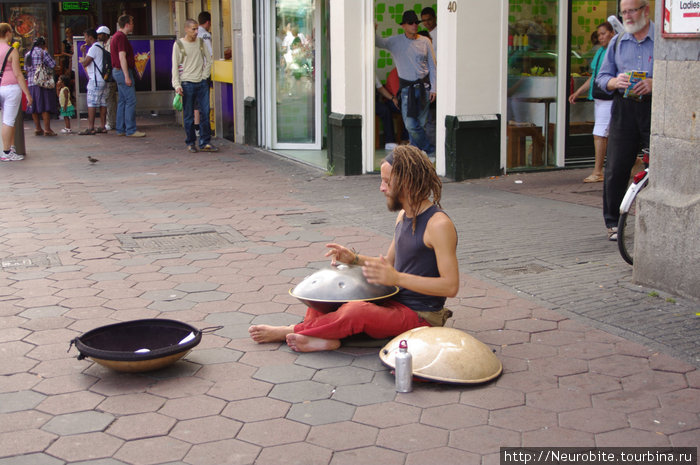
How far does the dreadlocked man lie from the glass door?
31.0 ft

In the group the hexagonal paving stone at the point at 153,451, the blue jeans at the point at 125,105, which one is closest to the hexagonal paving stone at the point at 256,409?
the hexagonal paving stone at the point at 153,451

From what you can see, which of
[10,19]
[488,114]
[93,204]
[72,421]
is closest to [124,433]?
[72,421]

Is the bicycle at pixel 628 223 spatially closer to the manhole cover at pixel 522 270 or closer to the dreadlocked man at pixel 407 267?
the manhole cover at pixel 522 270

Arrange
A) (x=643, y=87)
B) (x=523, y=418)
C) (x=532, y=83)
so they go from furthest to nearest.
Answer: (x=532, y=83) → (x=643, y=87) → (x=523, y=418)

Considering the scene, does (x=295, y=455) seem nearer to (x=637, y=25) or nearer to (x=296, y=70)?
(x=637, y=25)

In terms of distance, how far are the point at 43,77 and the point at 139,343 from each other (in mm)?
13111

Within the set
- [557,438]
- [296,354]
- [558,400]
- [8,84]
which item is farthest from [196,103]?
[557,438]

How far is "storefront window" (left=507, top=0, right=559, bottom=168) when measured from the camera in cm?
1103

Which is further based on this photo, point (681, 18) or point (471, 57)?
point (471, 57)

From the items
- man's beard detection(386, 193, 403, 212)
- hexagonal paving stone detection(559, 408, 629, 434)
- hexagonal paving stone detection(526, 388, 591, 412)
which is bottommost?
hexagonal paving stone detection(559, 408, 629, 434)

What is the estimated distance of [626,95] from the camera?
22.0ft

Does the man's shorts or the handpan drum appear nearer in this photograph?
the handpan drum

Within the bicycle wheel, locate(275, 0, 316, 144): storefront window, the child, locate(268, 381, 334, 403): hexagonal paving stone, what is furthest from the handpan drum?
the child

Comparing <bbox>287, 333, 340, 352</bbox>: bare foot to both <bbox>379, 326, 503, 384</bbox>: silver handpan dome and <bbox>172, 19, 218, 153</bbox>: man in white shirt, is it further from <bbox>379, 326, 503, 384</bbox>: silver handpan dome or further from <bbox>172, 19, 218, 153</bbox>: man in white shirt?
<bbox>172, 19, 218, 153</bbox>: man in white shirt
